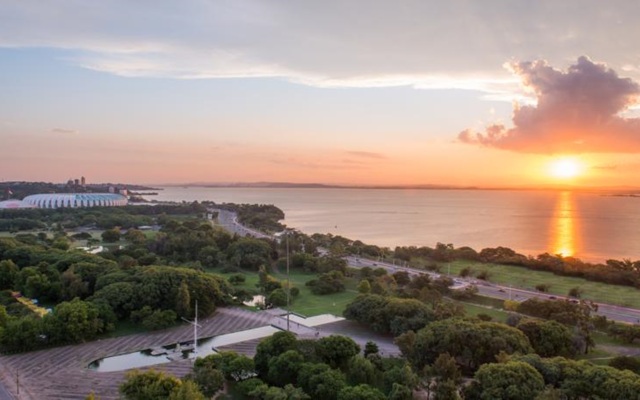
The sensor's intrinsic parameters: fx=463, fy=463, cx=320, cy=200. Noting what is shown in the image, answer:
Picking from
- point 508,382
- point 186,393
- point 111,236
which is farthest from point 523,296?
point 111,236

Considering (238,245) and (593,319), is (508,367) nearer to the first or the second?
(593,319)

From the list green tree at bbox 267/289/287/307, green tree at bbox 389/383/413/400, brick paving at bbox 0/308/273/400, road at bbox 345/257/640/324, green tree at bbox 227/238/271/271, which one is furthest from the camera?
green tree at bbox 227/238/271/271

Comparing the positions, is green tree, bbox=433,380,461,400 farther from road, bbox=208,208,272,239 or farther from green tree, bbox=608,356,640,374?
road, bbox=208,208,272,239

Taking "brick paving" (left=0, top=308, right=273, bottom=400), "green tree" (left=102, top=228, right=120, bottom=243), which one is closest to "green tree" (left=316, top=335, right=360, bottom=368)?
"brick paving" (left=0, top=308, right=273, bottom=400)

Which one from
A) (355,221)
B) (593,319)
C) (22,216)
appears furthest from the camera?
(355,221)

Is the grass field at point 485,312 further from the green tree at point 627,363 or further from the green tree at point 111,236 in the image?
the green tree at point 111,236

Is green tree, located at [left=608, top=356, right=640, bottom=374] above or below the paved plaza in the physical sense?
above

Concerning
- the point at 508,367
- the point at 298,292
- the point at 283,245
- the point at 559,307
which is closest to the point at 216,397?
the point at 508,367
